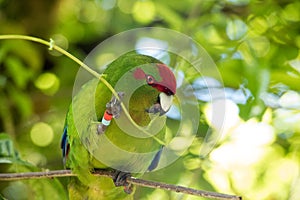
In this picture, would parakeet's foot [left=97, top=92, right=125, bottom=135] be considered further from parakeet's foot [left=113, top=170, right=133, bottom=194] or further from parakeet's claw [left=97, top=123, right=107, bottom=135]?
parakeet's foot [left=113, top=170, right=133, bottom=194]

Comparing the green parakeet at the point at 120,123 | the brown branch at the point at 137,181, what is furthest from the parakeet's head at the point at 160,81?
the brown branch at the point at 137,181

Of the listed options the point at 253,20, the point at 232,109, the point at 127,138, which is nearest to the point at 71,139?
the point at 127,138

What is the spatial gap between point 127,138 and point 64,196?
0.77ft

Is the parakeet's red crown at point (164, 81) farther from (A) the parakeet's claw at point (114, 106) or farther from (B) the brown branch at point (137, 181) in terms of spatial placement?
(B) the brown branch at point (137, 181)

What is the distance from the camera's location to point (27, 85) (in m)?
1.62

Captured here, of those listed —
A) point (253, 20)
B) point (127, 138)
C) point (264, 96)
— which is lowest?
point (127, 138)

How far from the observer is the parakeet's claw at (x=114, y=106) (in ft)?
2.96

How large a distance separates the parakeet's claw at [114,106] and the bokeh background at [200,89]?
244 millimetres

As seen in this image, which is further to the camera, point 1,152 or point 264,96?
point 264,96

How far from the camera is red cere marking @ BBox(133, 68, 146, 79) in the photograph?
3.19 feet

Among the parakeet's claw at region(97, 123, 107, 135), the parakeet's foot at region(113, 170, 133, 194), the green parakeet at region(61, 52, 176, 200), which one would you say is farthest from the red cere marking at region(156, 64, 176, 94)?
the parakeet's foot at region(113, 170, 133, 194)

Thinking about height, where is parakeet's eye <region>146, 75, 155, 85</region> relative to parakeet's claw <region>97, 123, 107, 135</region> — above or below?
above

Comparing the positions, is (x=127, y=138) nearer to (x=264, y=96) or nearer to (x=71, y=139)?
(x=71, y=139)

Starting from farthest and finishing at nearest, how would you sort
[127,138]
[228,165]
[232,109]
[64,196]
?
[228,165] < [232,109] < [64,196] < [127,138]
